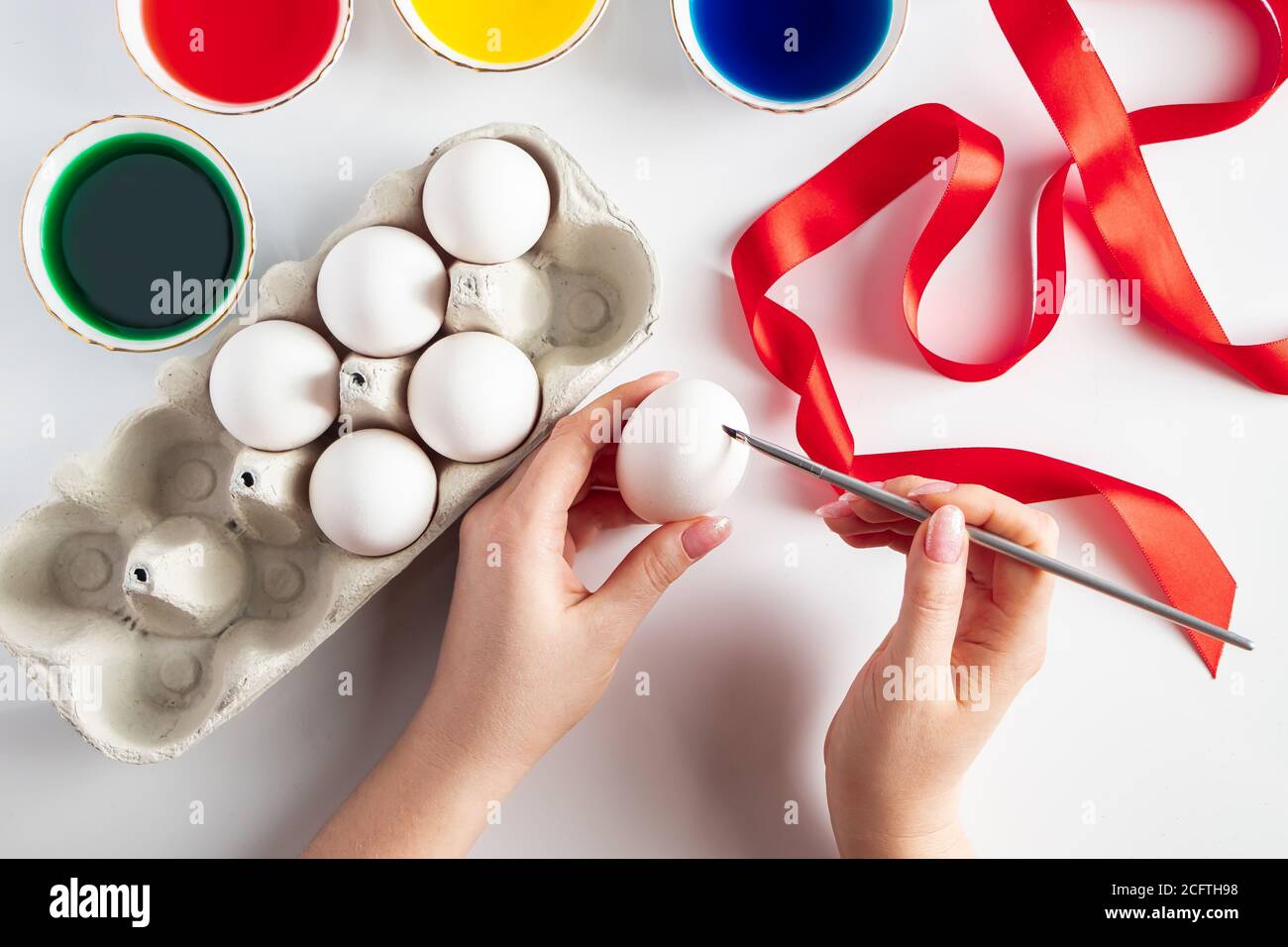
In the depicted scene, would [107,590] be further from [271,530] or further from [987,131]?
[987,131]

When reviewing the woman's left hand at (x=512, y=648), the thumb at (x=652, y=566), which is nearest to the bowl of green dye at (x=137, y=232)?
the woman's left hand at (x=512, y=648)

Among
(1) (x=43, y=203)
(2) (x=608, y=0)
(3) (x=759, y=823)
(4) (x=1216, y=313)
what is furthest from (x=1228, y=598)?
(1) (x=43, y=203)

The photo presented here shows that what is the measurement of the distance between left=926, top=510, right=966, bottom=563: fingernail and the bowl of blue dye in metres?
0.43

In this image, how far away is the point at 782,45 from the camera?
3.27ft

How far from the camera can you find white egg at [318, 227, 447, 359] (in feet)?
2.70

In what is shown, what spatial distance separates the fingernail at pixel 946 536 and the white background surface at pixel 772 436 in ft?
0.72

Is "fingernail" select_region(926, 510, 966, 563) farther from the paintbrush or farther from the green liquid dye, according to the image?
the green liquid dye

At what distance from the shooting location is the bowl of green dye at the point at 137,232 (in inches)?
36.0

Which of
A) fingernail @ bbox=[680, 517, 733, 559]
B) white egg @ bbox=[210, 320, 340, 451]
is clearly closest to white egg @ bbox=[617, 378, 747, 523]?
fingernail @ bbox=[680, 517, 733, 559]

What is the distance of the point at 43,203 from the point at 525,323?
1.49ft

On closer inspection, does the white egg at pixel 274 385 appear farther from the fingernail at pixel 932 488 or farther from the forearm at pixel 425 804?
the fingernail at pixel 932 488

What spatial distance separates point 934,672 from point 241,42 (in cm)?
86

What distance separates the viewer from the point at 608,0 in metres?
1.03

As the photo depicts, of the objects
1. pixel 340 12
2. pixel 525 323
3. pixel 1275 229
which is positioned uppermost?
pixel 340 12
